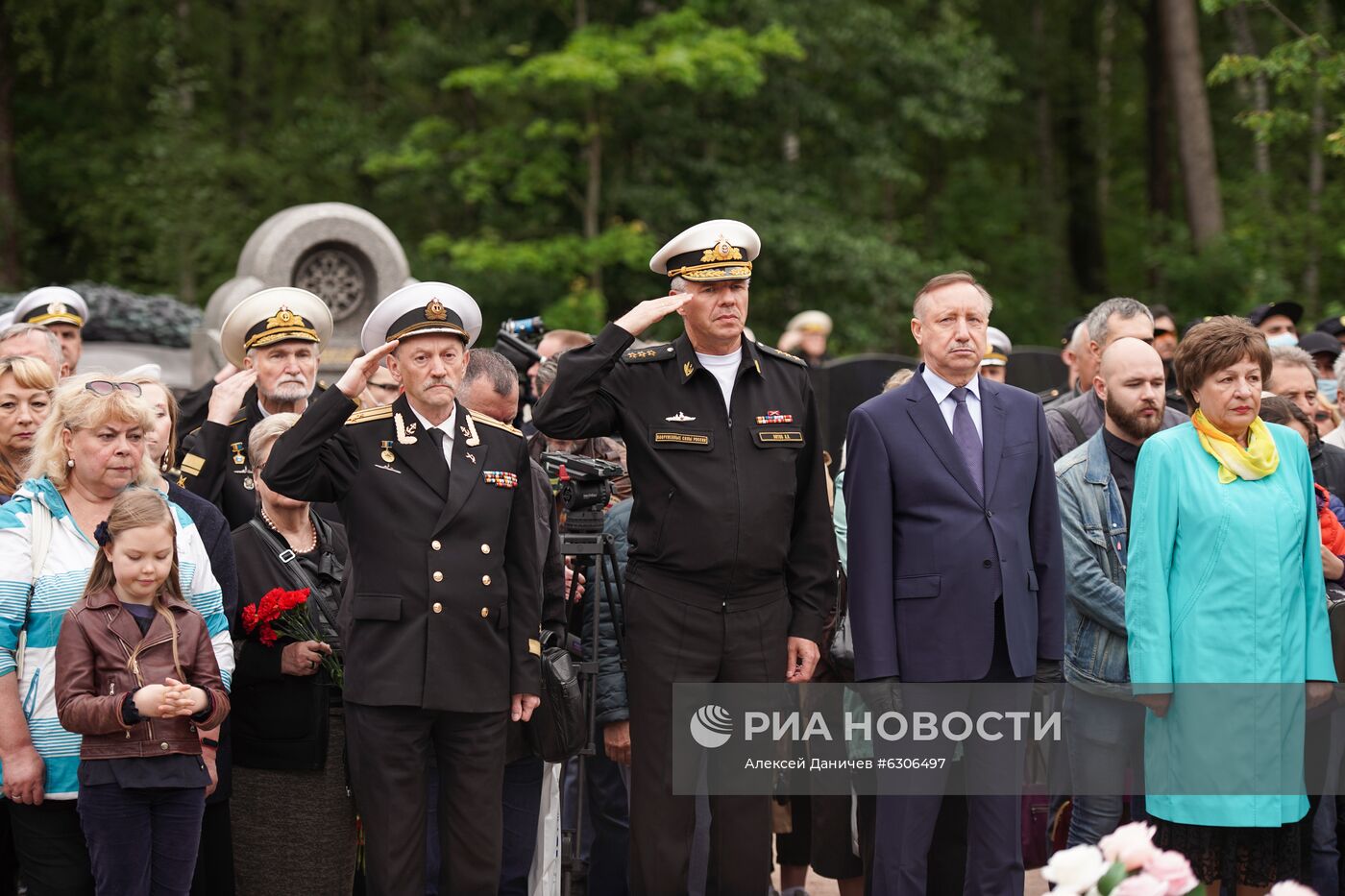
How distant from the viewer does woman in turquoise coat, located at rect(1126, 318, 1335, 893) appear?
16.7 feet

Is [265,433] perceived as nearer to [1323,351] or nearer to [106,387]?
[106,387]

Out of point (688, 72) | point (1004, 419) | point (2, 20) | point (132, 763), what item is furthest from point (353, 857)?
point (2, 20)

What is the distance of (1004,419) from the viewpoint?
16.9 feet

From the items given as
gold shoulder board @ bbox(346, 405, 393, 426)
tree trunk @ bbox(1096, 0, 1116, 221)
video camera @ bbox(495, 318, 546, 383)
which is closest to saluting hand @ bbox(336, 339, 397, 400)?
gold shoulder board @ bbox(346, 405, 393, 426)

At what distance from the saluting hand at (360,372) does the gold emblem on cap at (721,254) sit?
109cm

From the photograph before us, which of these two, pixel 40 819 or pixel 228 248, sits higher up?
pixel 228 248

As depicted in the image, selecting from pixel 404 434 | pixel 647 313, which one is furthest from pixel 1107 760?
pixel 404 434

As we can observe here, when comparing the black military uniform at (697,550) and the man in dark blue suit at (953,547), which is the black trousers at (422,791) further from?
the man in dark blue suit at (953,547)

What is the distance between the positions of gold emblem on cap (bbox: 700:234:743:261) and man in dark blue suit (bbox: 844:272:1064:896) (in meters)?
0.65

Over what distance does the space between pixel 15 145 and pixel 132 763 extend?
2487 cm

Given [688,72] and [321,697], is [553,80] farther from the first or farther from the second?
[321,697]

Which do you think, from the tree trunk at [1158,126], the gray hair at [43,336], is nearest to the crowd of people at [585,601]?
the gray hair at [43,336]

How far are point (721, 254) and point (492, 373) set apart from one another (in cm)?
114

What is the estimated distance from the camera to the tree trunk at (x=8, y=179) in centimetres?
2411
